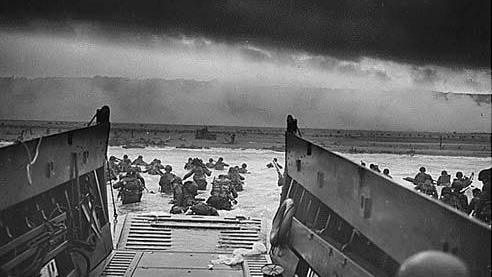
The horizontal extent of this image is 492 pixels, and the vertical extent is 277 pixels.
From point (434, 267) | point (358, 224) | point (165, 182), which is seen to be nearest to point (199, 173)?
point (165, 182)

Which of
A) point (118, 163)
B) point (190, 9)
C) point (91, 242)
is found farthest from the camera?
point (118, 163)

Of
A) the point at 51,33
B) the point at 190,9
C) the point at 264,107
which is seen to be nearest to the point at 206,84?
the point at 264,107

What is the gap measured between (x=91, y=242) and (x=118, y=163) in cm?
195

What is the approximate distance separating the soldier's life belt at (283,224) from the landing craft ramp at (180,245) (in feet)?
0.68

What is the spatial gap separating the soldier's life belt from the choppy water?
2.05 ft

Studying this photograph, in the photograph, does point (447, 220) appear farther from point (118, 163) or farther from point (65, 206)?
point (118, 163)

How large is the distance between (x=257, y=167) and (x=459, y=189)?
11.1 ft

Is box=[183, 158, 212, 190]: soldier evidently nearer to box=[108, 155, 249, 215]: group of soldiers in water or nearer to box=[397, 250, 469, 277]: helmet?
box=[108, 155, 249, 215]: group of soldiers in water

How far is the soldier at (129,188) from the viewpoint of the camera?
16.9ft

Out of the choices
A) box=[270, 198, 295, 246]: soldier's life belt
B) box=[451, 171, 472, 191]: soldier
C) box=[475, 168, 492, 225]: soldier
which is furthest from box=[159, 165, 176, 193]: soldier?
box=[475, 168, 492, 225]: soldier

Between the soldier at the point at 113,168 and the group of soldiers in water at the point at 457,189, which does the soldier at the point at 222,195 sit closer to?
the soldier at the point at 113,168

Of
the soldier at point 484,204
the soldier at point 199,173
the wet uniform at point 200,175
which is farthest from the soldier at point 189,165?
the soldier at point 484,204

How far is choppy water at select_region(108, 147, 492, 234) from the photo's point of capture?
3.32 metres

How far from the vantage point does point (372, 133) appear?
3242 mm
